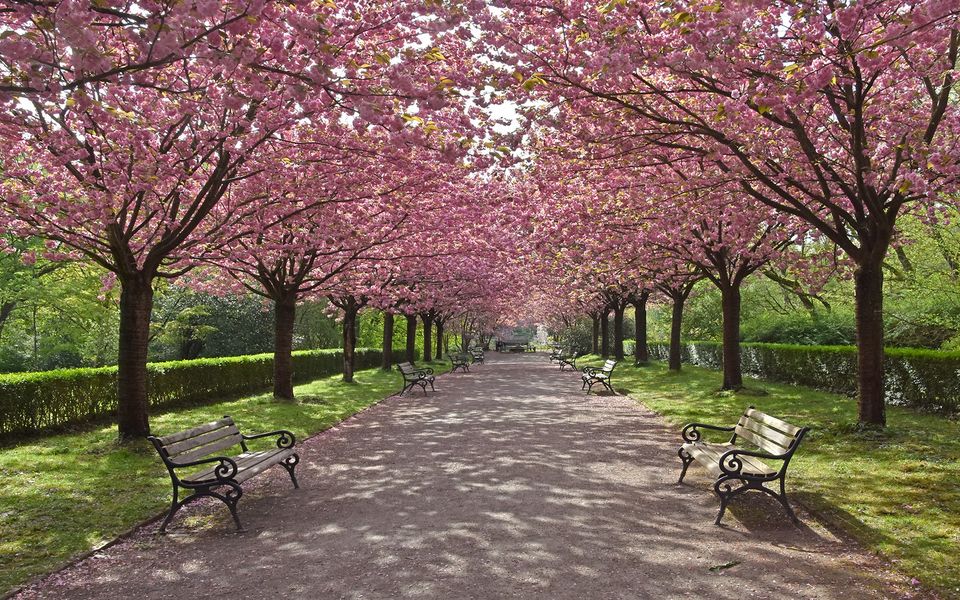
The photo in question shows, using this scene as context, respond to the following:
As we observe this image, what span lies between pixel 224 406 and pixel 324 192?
25.5 feet

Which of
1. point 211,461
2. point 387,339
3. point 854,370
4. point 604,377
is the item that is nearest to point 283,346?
point 604,377

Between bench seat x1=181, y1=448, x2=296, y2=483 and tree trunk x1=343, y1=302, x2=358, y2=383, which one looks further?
tree trunk x1=343, y1=302, x2=358, y2=383

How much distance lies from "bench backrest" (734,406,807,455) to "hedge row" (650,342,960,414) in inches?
292

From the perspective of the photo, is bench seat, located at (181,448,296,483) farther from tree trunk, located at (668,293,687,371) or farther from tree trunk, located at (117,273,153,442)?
tree trunk, located at (668,293,687,371)

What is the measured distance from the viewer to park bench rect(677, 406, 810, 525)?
6426 millimetres

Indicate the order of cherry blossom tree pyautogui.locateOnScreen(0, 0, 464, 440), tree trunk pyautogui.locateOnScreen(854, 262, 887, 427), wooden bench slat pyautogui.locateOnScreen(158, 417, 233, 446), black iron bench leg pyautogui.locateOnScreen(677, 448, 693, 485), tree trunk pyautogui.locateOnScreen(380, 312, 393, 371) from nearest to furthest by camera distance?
cherry blossom tree pyautogui.locateOnScreen(0, 0, 464, 440), wooden bench slat pyautogui.locateOnScreen(158, 417, 233, 446), black iron bench leg pyautogui.locateOnScreen(677, 448, 693, 485), tree trunk pyautogui.locateOnScreen(854, 262, 887, 427), tree trunk pyautogui.locateOnScreen(380, 312, 393, 371)

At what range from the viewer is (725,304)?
18375 mm

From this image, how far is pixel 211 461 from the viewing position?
6.32m

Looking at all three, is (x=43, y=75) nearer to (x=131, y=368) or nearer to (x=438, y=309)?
(x=131, y=368)

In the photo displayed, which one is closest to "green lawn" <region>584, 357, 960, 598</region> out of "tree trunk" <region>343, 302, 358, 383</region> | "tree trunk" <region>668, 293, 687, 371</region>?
"tree trunk" <region>668, 293, 687, 371</region>

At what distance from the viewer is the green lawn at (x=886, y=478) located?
17.9 feet

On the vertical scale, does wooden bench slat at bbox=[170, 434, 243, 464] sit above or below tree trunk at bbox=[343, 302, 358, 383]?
below

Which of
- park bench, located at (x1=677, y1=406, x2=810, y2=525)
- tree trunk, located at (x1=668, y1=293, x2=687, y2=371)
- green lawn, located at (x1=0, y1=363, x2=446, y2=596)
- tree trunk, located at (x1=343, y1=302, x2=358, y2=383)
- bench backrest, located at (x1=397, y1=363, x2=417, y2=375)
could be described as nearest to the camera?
green lawn, located at (x1=0, y1=363, x2=446, y2=596)

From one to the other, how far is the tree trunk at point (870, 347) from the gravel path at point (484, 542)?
3966 mm
